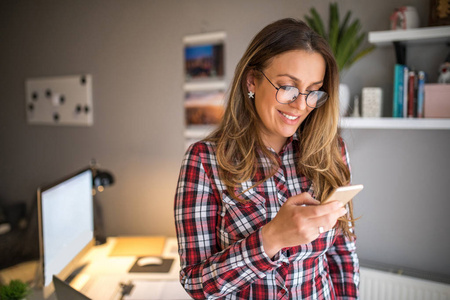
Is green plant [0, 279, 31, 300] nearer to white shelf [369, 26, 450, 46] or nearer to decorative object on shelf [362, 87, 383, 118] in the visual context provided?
decorative object on shelf [362, 87, 383, 118]

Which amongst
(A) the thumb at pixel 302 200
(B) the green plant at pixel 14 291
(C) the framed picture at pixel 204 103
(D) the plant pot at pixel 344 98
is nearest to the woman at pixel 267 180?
(A) the thumb at pixel 302 200

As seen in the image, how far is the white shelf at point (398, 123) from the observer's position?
1.51 metres

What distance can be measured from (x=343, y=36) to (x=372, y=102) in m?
0.34

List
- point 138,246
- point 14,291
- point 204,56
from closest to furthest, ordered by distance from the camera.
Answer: point 14,291 → point 138,246 → point 204,56

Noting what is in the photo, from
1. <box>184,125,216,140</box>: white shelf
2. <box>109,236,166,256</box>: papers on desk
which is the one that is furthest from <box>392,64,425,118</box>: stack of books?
<box>109,236,166,256</box>: papers on desk

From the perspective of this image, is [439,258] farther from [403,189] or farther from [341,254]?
[341,254]

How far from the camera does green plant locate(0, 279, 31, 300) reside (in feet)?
3.46

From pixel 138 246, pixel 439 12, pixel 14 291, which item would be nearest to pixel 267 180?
pixel 14 291

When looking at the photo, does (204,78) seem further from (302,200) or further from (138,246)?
(302,200)

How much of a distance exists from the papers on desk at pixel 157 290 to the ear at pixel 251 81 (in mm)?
981

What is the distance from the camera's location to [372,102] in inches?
66.9

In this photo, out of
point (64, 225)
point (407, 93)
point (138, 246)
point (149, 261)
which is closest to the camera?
point (64, 225)

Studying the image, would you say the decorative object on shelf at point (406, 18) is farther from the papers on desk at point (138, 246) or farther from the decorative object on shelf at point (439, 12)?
the papers on desk at point (138, 246)

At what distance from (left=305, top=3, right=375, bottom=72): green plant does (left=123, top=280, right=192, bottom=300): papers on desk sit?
50.0 inches
